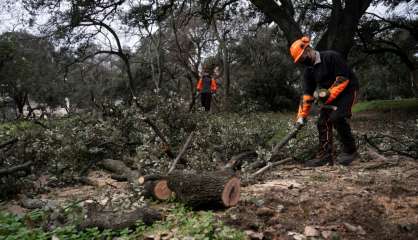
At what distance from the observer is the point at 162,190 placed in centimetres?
404

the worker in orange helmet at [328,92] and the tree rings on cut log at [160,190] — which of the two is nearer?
the tree rings on cut log at [160,190]

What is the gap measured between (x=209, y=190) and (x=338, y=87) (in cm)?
254

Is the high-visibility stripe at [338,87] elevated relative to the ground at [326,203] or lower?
elevated

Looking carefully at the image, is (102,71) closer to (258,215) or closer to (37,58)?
(37,58)

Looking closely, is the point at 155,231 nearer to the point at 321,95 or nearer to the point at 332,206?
the point at 332,206

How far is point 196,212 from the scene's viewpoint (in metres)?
3.65

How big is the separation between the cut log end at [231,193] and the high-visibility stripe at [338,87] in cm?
221

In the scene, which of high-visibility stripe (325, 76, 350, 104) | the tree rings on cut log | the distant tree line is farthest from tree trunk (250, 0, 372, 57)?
the tree rings on cut log

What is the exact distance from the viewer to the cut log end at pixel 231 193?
11.8ft

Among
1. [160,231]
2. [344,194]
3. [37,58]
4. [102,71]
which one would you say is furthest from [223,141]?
[102,71]

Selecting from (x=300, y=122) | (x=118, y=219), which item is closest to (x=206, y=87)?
(x=300, y=122)

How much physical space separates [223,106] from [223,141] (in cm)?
1132

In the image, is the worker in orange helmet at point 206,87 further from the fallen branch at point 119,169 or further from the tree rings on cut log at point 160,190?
the tree rings on cut log at point 160,190

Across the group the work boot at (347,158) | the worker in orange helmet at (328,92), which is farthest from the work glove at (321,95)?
the work boot at (347,158)
